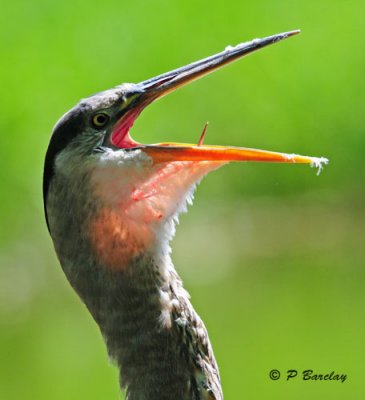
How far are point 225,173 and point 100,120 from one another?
6.95 metres

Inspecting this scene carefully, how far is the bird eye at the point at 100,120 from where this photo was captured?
16.8 ft

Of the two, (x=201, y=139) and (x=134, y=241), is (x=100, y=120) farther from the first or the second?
(x=134, y=241)

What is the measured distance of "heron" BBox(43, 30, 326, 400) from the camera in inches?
A: 195

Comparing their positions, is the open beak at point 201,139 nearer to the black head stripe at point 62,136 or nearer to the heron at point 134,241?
the heron at point 134,241

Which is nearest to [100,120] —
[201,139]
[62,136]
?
[62,136]

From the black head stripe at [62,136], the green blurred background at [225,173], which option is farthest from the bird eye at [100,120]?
the green blurred background at [225,173]

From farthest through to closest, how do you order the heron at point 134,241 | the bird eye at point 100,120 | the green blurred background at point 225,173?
the green blurred background at point 225,173, the bird eye at point 100,120, the heron at point 134,241

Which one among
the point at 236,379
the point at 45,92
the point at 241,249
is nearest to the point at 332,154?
the point at 241,249

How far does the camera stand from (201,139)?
16.7ft

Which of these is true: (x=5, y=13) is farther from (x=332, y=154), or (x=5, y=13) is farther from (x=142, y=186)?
(x=142, y=186)

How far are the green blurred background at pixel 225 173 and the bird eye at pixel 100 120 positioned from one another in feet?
15.2

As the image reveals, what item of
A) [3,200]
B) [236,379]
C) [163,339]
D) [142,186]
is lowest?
[236,379]

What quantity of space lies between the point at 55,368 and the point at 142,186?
4888 millimetres

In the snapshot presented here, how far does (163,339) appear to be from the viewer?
4988 mm
